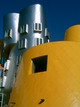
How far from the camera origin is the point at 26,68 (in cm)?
1469

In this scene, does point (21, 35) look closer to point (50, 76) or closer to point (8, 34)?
point (8, 34)

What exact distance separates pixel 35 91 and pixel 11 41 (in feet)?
76.1

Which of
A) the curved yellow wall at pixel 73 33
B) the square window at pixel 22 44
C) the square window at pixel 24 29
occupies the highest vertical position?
the square window at pixel 24 29

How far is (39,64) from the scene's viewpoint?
1564cm

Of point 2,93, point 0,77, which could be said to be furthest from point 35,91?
point 0,77

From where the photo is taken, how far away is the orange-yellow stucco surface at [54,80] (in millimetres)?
12055

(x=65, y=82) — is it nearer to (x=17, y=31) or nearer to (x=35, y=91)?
(x=35, y=91)

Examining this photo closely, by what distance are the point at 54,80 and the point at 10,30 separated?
961 inches

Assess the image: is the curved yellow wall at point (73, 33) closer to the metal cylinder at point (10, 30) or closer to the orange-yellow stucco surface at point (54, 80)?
the orange-yellow stucco surface at point (54, 80)

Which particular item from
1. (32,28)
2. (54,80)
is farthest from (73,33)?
(32,28)

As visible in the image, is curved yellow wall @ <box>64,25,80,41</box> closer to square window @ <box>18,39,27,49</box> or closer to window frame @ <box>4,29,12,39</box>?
square window @ <box>18,39,27,49</box>

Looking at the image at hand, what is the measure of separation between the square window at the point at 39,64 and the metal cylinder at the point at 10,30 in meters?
20.2

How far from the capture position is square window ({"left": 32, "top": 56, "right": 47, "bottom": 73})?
14598 millimetres

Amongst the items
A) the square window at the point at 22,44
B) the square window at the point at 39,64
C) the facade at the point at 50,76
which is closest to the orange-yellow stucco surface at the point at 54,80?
the facade at the point at 50,76
